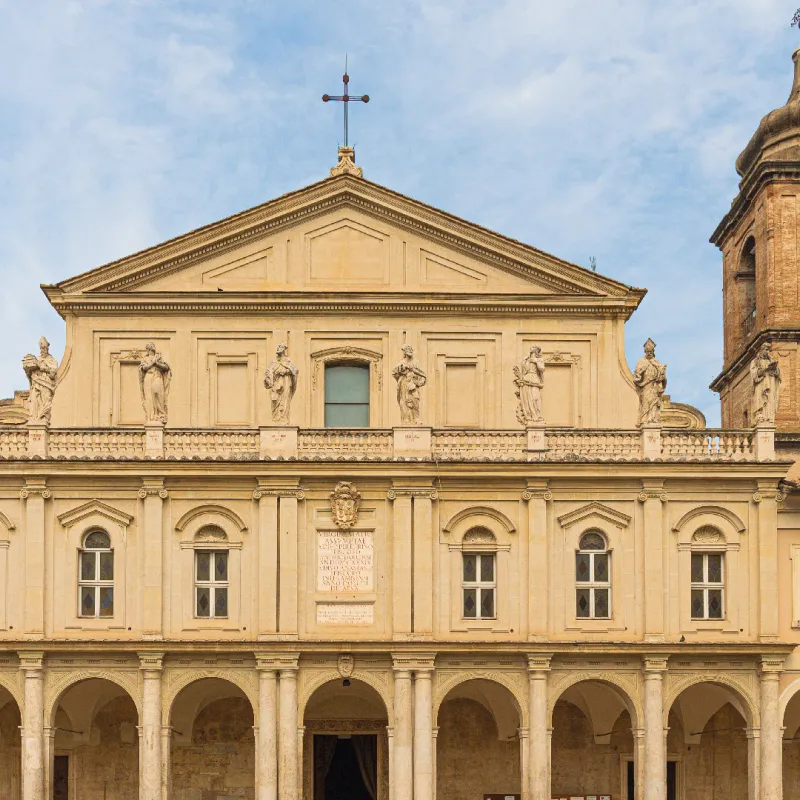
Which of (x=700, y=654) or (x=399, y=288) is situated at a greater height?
(x=399, y=288)

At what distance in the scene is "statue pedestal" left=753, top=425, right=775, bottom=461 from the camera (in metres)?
33.2

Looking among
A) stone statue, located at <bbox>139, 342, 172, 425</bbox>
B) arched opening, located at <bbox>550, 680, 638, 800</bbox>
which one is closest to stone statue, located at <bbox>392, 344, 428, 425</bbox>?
stone statue, located at <bbox>139, 342, 172, 425</bbox>

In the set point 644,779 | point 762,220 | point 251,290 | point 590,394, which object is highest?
point 762,220

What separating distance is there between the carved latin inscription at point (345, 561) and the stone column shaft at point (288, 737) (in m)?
2.17

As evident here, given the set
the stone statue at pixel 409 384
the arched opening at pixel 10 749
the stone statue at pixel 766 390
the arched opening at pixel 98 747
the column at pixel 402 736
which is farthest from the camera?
the arched opening at pixel 10 749

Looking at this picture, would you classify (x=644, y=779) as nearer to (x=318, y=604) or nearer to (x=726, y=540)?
(x=726, y=540)

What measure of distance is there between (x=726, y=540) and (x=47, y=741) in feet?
52.8

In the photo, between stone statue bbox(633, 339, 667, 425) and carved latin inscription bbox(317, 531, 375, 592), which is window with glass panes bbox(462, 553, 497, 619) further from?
stone statue bbox(633, 339, 667, 425)

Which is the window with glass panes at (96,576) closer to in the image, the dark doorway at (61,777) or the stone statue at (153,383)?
the stone statue at (153,383)

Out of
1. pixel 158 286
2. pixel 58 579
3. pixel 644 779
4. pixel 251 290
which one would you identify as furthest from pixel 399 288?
pixel 644 779

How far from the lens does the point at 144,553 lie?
1288 inches

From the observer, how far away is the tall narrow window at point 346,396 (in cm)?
3544

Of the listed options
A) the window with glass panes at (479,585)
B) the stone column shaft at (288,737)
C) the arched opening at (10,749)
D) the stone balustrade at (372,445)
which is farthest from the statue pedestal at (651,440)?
the arched opening at (10,749)

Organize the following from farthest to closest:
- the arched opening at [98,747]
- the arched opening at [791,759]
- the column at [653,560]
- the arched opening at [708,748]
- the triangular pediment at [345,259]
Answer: the triangular pediment at [345,259] < the arched opening at [708,748] < the arched opening at [791,759] < the arched opening at [98,747] < the column at [653,560]
